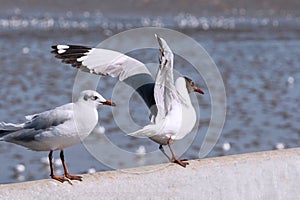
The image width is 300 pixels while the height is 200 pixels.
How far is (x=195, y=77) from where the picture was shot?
16.0m

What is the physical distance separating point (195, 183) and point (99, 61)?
1124 mm

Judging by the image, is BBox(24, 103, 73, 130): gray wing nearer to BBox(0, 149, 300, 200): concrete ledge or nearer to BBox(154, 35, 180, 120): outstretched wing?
BBox(0, 149, 300, 200): concrete ledge

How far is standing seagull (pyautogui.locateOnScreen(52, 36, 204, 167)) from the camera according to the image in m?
4.68

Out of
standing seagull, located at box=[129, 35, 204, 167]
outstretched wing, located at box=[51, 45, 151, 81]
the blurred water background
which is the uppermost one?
outstretched wing, located at box=[51, 45, 151, 81]

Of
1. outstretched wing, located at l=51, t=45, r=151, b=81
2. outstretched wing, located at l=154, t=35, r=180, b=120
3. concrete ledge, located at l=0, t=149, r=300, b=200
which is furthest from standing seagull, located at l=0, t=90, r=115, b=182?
outstretched wing, located at l=51, t=45, r=151, b=81

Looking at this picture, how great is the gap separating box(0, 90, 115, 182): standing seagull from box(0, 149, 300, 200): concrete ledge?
Result: 15cm

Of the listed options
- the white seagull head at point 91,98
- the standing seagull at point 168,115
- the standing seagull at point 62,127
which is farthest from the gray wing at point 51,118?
the standing seagull at point 168,115

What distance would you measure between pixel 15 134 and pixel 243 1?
148 ft

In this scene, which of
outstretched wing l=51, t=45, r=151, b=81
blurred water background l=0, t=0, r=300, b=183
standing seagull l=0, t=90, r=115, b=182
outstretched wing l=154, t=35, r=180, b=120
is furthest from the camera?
blurred water background l=0, t=0, r=300, b=183

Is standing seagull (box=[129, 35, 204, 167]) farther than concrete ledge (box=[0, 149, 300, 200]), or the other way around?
standing seagull (box=[129, 35, 204, 167])

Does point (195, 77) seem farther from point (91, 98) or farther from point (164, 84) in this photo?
point (91, 98)

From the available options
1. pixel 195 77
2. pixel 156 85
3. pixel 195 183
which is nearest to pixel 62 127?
pixel 156 85

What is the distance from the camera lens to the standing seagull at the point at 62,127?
427cm

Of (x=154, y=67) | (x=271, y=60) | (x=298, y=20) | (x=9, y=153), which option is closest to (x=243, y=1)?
(x=298, y=20)
